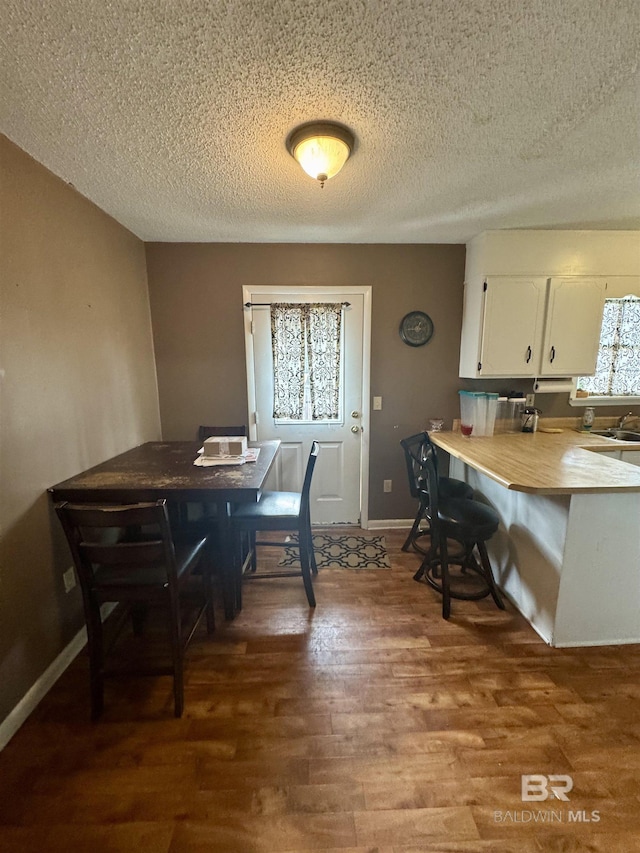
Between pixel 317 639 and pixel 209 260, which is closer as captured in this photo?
pixel 317 639

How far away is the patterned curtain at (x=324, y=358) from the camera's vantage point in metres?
2.84

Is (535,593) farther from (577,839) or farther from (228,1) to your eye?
(228,1)

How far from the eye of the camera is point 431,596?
7.14 ft

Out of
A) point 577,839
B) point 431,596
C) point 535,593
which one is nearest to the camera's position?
point 577,839

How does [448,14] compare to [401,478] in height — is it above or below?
above

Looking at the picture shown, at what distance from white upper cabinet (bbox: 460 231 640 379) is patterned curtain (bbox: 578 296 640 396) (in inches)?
14.8

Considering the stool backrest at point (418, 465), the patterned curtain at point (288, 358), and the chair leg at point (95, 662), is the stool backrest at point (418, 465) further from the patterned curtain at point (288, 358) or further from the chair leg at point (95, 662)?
the chair leg at point (95, 662)

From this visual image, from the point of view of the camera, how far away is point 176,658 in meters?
1.43

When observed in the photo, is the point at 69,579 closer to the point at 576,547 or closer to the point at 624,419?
the point at 576,547

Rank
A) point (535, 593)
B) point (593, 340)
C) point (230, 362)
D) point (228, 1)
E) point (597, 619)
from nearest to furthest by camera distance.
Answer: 1. point (228, 1)
2. point (597, 619)
3. point (535, 593)
4. point (593, 340)
5. point (230, 362)

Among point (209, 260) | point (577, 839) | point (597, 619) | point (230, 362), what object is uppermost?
point (209, 260)

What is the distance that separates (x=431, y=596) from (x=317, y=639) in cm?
81

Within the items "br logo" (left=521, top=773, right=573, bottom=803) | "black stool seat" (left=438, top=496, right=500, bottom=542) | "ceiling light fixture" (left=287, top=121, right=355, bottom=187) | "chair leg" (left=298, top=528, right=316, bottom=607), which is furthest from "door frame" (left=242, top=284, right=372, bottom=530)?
"br logo" (left=521, top=773, right=573, bottom=803)

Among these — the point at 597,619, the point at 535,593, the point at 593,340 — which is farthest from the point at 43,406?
the point at 593,340
